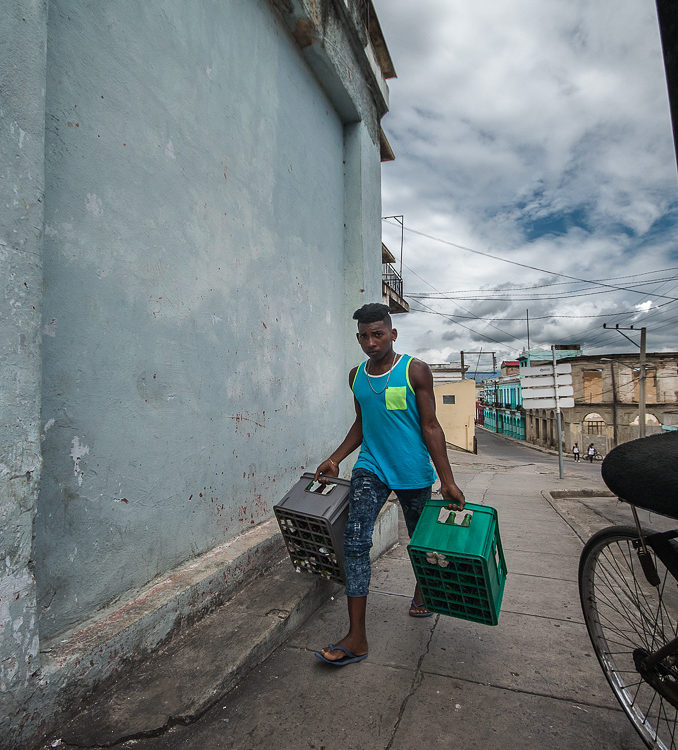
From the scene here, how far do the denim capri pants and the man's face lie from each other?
65 cm

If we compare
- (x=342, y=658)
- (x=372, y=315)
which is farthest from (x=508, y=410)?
(x=342, y=658)

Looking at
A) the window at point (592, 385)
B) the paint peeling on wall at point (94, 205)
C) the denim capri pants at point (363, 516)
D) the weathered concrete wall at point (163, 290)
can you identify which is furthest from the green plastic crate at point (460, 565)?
the window at point (592, 385)

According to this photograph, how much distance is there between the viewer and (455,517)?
2.26 metres

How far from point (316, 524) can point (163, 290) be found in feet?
4.71

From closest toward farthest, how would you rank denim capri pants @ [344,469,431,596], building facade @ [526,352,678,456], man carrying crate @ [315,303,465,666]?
denim capri pants @ [344,469,431,596] → man carrying crate @ [315,303,465,666] → building facade @ [526,352,678,456]

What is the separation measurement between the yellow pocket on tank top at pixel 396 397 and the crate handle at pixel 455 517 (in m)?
0.58

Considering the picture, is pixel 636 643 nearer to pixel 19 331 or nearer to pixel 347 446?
pixel 347 446

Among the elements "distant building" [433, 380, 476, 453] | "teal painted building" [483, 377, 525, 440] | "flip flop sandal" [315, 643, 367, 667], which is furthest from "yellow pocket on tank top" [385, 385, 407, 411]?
"teal painted building" [483, 377, 525, 440]

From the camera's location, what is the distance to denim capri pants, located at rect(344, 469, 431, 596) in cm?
237

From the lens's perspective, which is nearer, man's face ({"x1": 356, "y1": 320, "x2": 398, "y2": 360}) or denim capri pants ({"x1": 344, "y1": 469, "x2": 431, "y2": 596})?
denim capri pants ({"x1": 344, "y1": 469, "x2": 431, "y2": 596})

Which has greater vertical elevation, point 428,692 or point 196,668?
point 196,668

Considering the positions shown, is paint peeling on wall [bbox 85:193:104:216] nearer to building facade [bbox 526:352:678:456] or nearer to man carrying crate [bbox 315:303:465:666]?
man carrying crate [bbox 315:303:465:666]

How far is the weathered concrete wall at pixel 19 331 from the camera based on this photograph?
1514 mm

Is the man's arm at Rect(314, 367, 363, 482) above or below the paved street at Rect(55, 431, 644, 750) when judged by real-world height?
above
